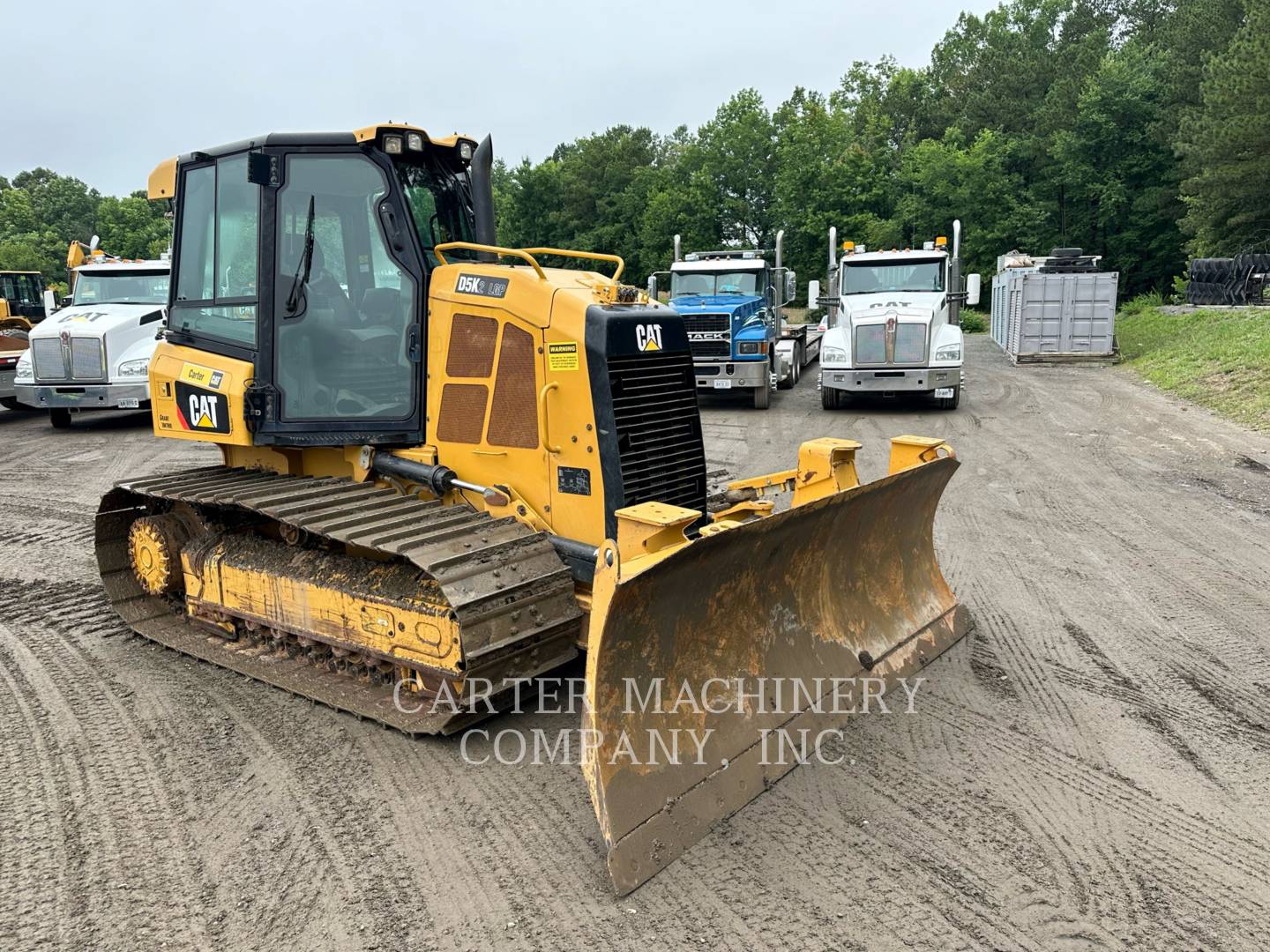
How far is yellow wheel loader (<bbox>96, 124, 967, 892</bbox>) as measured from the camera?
3877mm

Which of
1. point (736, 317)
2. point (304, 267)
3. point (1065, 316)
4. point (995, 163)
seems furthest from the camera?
point (995, 163)

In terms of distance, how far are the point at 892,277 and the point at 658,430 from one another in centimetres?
1172

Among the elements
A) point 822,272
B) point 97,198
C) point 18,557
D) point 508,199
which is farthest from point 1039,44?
point 97,198

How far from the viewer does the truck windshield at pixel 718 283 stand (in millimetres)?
16234

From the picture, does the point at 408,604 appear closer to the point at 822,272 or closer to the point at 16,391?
the point at 16,391

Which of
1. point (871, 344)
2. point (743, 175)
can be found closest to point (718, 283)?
point (871, 344)

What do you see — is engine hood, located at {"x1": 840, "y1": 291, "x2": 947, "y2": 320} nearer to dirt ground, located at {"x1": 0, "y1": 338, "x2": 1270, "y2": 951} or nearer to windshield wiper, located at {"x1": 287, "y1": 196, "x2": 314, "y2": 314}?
dirt ground, located at {"x1": 0, "y1": 338, "x2": 1270, "y2": 951}

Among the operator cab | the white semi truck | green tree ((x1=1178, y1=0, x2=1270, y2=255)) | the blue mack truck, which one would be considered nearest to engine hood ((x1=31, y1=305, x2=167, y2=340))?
the blue mack truck

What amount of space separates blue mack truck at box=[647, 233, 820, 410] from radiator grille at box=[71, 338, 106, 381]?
26.7 feet

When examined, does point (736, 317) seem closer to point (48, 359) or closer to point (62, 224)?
point (48, 359)

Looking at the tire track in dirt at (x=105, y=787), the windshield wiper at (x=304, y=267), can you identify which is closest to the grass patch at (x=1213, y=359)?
the windshield wiper at (x=304, y=267)

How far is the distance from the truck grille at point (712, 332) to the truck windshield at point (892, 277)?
2.19m

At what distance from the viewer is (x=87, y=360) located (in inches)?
514

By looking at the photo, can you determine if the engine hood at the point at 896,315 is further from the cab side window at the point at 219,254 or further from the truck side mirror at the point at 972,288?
the cab side window at the point at 219,254
